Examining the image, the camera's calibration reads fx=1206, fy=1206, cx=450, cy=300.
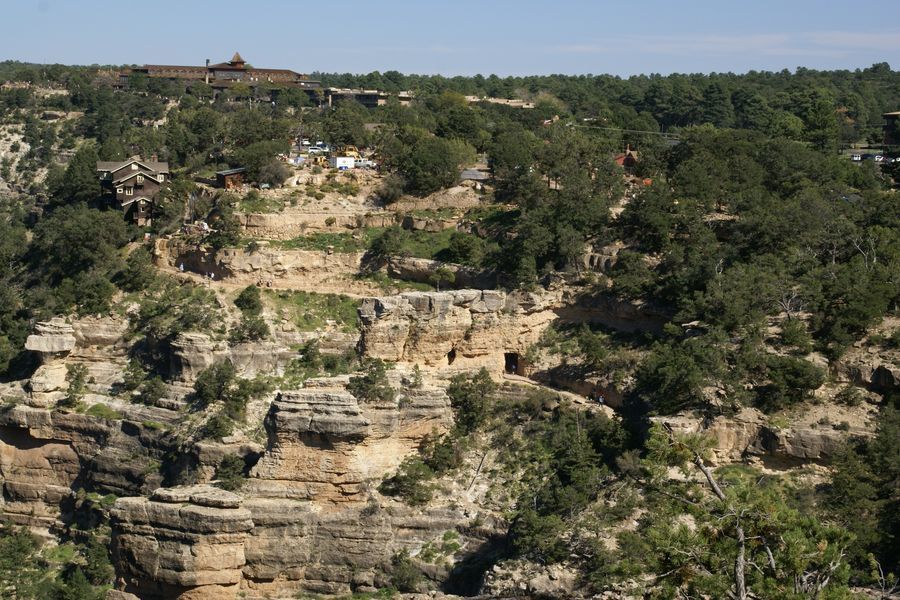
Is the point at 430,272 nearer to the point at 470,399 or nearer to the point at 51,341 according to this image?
the point at 470,399

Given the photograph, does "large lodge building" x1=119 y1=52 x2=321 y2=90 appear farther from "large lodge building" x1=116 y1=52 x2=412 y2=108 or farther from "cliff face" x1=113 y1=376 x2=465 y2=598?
"cliff face" x1=113 y1=376 x2=465 y2=598

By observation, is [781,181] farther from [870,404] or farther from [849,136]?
[849,136]

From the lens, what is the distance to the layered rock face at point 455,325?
45.1 m

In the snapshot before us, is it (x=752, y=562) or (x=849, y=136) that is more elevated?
(x=849, y=136)

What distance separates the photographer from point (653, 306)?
151ft

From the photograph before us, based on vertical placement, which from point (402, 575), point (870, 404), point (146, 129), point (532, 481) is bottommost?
point (402, 575)

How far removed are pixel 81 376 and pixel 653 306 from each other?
74.7 feet

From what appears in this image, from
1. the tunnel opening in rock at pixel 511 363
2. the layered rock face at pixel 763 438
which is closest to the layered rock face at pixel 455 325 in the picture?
the tunnel opening in rock at pixel 511 363

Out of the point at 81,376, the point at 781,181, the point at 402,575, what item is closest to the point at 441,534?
the point at 402,575

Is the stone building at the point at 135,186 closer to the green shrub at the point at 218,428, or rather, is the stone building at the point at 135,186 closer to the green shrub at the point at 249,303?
the green shrub at the point at 249,303

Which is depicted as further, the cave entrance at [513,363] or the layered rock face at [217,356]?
the cave entrance at [513,363]

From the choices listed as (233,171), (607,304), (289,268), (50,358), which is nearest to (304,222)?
(289,268)

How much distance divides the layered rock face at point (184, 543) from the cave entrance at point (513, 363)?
42.5ft

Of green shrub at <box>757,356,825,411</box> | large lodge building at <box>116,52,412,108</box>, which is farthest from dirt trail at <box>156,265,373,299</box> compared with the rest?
large lodge building at <box>116,52,412,108</box>
